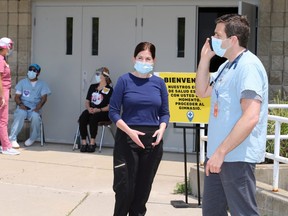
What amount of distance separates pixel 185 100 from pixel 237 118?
2384 mm

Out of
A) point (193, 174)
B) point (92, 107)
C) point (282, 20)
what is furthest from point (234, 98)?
point (92, 107)

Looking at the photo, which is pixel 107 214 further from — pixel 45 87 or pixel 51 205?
pixel 45 87

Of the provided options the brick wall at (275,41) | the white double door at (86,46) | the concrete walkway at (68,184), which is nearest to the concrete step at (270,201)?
the concrete walkway at (68,184)

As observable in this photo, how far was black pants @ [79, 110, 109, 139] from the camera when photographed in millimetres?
9219

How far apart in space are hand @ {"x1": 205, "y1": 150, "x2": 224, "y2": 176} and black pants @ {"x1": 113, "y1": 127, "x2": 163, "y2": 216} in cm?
136

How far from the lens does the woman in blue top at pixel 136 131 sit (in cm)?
468

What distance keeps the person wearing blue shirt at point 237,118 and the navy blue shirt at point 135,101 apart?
47.2 inches

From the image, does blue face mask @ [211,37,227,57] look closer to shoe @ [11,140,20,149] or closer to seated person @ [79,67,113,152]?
seated person @ [79,67,113,152]

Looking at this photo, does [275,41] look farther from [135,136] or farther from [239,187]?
[239,187]

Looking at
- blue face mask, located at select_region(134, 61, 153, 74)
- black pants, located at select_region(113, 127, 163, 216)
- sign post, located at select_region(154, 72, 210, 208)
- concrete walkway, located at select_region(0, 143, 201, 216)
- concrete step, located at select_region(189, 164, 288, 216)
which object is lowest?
concrete walkway, located at select_region(0, 143, 201, 216)

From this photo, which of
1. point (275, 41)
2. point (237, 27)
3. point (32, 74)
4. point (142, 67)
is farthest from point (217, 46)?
point (32, 74)

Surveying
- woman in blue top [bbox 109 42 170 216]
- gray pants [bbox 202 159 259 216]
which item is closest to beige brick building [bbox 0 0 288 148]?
woman in blue top [bbox 109 42 170 216]

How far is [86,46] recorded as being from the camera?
974cm

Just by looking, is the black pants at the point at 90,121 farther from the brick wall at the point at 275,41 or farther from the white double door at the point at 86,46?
the brick wall at the point at 275,41
